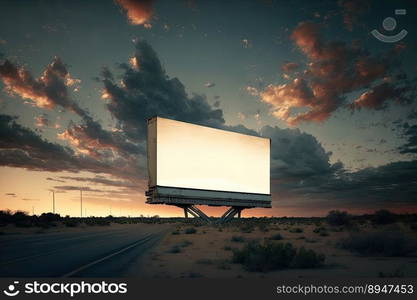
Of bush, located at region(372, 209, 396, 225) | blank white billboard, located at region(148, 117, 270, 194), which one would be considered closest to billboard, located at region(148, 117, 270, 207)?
blank white billboard, located at region(148, 117, 270, 194)

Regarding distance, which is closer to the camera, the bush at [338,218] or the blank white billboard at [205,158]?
the blank white billboard at [205,158]

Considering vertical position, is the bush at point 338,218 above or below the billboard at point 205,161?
below

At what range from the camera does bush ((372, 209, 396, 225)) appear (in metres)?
41.0

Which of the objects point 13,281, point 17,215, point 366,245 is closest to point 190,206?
point 366,245

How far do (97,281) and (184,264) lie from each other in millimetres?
5523

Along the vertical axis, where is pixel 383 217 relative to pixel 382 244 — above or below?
below

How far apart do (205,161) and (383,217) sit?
2089cm

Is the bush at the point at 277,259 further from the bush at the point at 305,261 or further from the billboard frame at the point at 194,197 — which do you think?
the billboard frame at the point at 194,197

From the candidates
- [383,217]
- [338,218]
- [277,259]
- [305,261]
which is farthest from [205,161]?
[305,261]

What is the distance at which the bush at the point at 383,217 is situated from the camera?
1614 inches

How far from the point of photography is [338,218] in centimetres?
3738

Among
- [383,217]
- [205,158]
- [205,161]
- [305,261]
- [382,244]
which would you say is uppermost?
[205,158]

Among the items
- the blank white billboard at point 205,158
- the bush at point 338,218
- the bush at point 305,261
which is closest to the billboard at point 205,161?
the blank white billboard at point 205,158

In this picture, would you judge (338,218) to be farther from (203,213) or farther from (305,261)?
(305,261)
